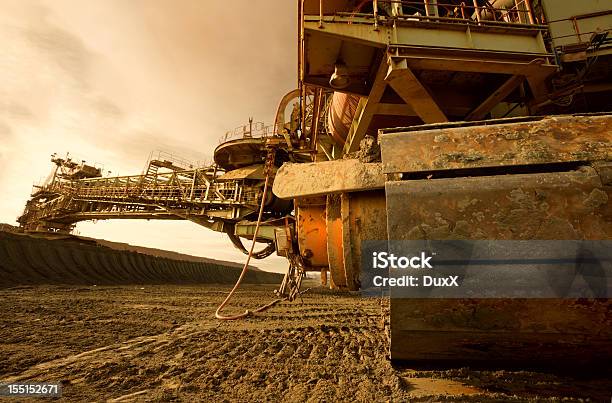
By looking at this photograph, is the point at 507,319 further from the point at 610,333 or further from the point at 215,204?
the point at 215,204

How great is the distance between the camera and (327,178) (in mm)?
1940

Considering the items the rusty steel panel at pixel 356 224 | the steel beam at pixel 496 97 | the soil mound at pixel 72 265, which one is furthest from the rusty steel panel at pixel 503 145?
the soil mound at pixel 72 265

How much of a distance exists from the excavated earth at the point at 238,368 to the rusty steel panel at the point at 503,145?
4.04 feet

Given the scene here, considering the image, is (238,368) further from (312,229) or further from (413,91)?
(413,91)

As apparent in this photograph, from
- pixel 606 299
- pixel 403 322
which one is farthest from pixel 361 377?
pixel 606 299

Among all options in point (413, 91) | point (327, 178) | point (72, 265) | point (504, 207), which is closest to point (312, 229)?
point (327, 178)

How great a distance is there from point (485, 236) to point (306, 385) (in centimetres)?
148

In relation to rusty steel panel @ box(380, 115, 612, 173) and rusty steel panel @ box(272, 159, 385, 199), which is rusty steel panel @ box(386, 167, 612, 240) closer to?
rusty steel panel @ box(380, 115, 612, 173)

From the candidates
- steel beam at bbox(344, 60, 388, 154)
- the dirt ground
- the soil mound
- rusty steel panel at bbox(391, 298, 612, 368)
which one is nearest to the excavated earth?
the dirt ground

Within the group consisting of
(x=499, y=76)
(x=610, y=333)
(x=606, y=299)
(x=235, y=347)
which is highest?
(x=499, y=76)

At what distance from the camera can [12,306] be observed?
498 centimetres

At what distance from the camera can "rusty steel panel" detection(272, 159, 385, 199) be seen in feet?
5.82

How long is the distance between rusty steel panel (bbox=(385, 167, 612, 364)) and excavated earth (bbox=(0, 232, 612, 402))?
38cm

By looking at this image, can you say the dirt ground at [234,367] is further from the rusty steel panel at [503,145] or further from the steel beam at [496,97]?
the steel beam at [496,97]
